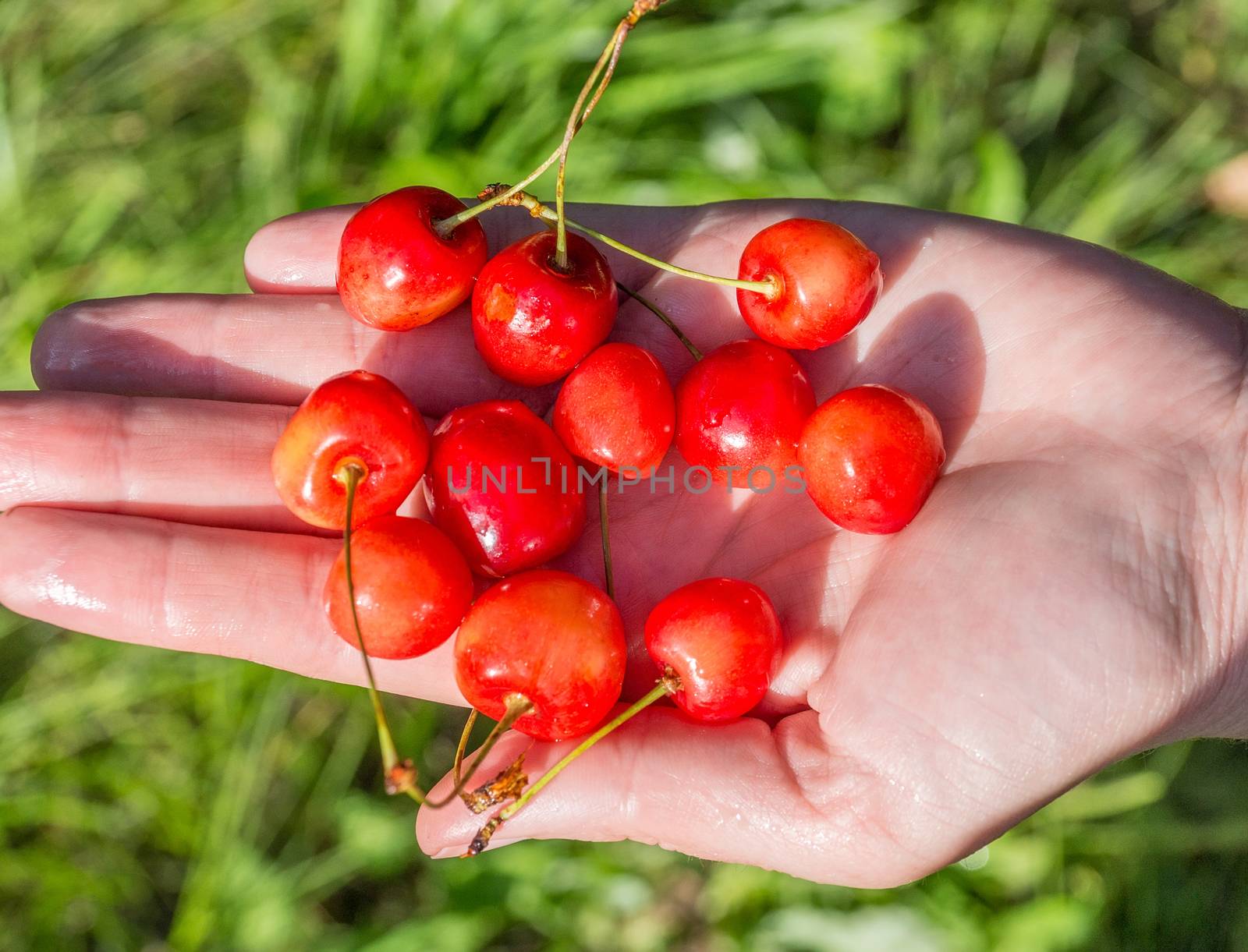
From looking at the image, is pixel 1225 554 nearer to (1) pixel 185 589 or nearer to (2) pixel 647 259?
(2) pixel 647 259

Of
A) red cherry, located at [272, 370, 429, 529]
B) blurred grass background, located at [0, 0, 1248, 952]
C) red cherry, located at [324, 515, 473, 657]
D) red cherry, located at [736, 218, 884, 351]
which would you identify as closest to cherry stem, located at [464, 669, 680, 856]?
red cherry, located at [324, 515, 473, 657]

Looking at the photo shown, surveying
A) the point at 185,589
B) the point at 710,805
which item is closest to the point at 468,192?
the point at 185,589

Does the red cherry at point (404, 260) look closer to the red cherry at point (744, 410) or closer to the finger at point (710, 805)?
the red cherry at point (744, 410)

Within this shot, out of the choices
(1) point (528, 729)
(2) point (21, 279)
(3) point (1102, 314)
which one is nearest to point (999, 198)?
(3) point (1102, 314)

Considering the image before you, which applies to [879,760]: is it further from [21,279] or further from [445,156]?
[21,279]

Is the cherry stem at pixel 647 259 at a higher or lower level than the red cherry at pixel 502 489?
higher

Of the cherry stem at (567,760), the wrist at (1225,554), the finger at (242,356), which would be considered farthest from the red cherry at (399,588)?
the wrist at (1225,554)

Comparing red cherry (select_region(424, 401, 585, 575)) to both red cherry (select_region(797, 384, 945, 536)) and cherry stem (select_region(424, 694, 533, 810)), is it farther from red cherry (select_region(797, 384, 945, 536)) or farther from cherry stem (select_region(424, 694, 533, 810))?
red cherry (select_region(797, 384, 945, 536))
